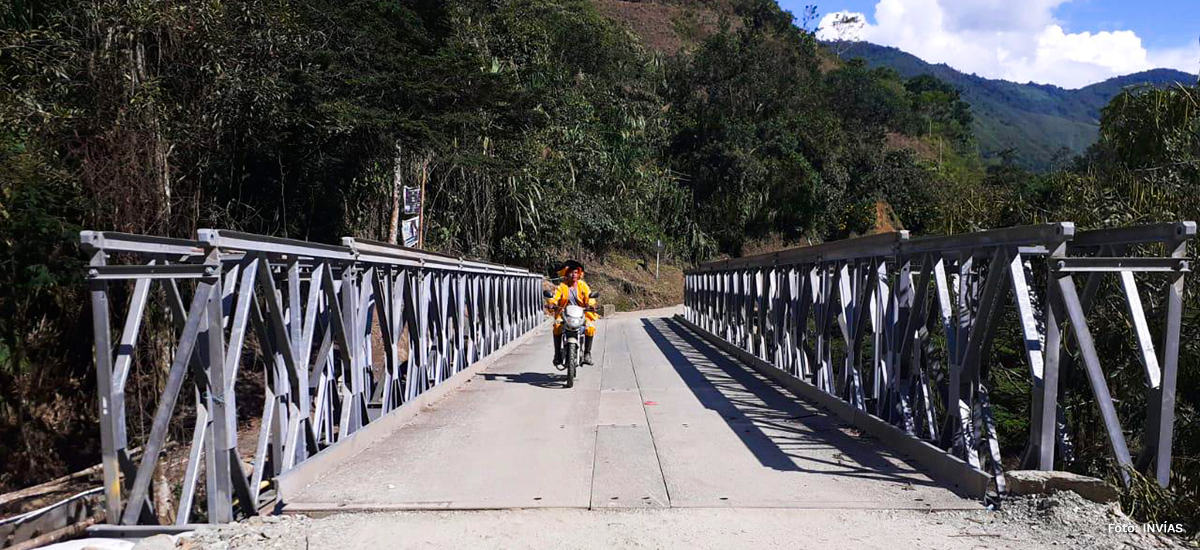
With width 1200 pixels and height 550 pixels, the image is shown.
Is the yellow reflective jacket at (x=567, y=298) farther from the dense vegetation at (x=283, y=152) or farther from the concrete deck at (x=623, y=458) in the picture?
the dense vegetation at (x=283, y=152)

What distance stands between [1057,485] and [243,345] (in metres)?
5.15

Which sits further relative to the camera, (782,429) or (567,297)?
(567,297)

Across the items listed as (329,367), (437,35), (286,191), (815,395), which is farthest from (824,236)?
(329,367)

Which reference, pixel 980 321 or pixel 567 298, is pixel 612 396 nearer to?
pixel 567 298

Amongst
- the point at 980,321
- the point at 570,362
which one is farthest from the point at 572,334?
the point at 980,321

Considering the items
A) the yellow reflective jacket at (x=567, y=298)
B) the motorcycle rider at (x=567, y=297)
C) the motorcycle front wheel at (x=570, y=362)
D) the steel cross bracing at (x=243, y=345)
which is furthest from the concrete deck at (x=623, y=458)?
the yellow reflective jacket at (x=567, y=298)

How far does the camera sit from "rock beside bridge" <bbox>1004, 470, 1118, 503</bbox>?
4.73 m

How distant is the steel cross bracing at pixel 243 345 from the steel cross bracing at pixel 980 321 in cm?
417

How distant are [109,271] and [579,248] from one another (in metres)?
39.5

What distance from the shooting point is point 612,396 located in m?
10.2

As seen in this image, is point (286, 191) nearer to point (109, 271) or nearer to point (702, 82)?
point (109, 271)

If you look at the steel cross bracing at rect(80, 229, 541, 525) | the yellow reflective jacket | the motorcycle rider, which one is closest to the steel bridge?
the steel cross bracing at rect(80, 229, 541, 525)

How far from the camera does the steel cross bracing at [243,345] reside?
4281 mm

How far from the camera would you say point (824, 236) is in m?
58.0
